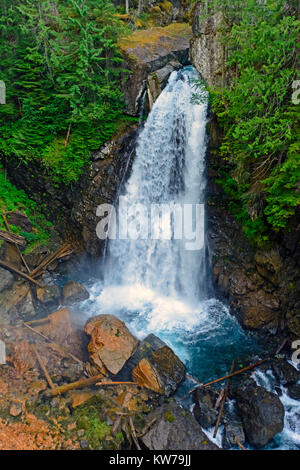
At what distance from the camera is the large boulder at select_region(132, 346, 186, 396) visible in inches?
257

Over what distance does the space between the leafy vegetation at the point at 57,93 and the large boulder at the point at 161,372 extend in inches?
318

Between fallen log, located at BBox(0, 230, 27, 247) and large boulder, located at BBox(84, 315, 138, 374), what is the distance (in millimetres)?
4503

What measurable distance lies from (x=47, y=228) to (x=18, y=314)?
4.28m

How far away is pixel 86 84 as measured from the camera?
10.2 meters

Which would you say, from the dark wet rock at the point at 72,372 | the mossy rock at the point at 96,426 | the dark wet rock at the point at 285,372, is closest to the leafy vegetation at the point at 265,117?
the dark wet rock at the point at 285,372

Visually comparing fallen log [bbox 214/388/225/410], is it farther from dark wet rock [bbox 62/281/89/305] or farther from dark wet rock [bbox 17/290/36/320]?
dark wet rock [bbox 17/290/36/320]

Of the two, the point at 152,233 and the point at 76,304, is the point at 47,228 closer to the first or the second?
the point at 76,304

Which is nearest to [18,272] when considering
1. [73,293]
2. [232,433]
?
[73,293]

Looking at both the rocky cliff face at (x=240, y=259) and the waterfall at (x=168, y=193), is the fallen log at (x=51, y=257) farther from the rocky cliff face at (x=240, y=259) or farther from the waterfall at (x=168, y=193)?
the rocky cliff face at (x=240, y=259)

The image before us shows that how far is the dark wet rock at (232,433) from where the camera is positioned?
18.0ft

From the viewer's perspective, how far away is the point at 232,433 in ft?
18.5

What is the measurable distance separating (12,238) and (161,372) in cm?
744

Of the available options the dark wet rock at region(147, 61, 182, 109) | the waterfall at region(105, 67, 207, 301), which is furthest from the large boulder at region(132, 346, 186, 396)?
the dark wet rock at region(147, 61, 182, 109)

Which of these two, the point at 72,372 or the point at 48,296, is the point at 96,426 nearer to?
the point at 72,372
